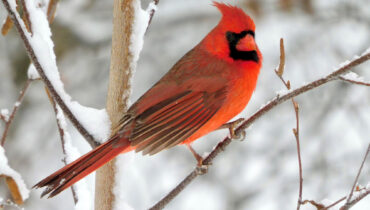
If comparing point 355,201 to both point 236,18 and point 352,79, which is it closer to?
point 352,79

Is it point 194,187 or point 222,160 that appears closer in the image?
point 222,160

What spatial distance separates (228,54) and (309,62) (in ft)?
9.25

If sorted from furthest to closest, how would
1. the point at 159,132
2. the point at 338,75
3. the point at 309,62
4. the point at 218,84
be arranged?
the point at 309,62 → the point at 218,84 → the point at 159,132 → the point at 338,75

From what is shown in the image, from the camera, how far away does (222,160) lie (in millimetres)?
5188

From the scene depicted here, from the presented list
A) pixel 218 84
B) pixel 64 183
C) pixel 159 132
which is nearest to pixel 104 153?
pixel 64 183

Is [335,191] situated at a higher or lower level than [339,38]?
lower

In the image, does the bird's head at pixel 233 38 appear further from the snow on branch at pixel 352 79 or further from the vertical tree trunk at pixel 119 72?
the snow on branch at pixel 352 79

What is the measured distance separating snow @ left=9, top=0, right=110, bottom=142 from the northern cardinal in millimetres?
62

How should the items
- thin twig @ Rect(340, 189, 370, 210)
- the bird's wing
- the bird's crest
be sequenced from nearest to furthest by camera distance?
thin twig @ Rect(340, 189, 370, 210), the bird's wing, the bird's crest

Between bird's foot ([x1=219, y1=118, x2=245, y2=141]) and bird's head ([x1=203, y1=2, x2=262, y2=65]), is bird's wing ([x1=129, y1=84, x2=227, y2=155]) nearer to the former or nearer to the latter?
bird's foot ([x1=219, y1=118, x2=245, y2=141])

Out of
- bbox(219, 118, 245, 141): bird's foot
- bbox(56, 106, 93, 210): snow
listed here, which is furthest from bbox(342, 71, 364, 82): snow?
bbox(56, 106, 93, 210): snow

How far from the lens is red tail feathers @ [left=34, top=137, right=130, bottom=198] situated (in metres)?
1.78

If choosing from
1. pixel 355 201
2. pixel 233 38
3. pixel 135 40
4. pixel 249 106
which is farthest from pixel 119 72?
pixel 249 106

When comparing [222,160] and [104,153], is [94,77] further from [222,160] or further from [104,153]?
[104,153]
